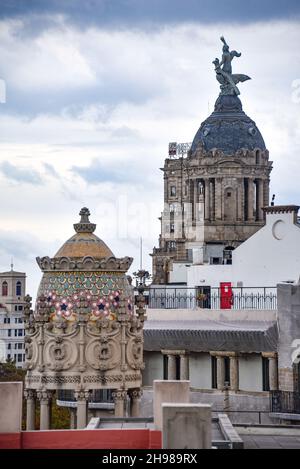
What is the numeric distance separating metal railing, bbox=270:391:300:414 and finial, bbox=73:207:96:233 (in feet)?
38.6

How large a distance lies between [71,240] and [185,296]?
20.4m

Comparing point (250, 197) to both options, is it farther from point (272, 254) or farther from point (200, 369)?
point (200, 369)

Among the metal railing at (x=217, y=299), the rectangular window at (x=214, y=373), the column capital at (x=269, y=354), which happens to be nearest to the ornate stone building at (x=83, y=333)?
the column capital at (x=269, y=354)

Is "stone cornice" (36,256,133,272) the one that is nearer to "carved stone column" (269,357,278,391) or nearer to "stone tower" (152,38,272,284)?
"carved stone column" (269,357,278,391)

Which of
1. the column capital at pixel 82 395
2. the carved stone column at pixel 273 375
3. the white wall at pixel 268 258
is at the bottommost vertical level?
the column capital at pixel 82 395

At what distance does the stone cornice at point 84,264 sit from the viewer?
34.9 m

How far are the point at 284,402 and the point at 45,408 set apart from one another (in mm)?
12848

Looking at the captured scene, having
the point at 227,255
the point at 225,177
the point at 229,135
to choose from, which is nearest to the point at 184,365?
the point at 227,255

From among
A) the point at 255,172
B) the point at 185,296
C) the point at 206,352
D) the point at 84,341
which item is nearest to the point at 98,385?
the point at 84,341

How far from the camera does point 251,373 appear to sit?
4722cm

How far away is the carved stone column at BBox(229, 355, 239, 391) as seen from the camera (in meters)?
47.0

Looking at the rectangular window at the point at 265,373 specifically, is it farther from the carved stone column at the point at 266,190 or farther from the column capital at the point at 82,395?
the carved stone column at the point at 266,190

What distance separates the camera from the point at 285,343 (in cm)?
4581

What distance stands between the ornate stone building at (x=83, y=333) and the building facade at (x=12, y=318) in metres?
112
